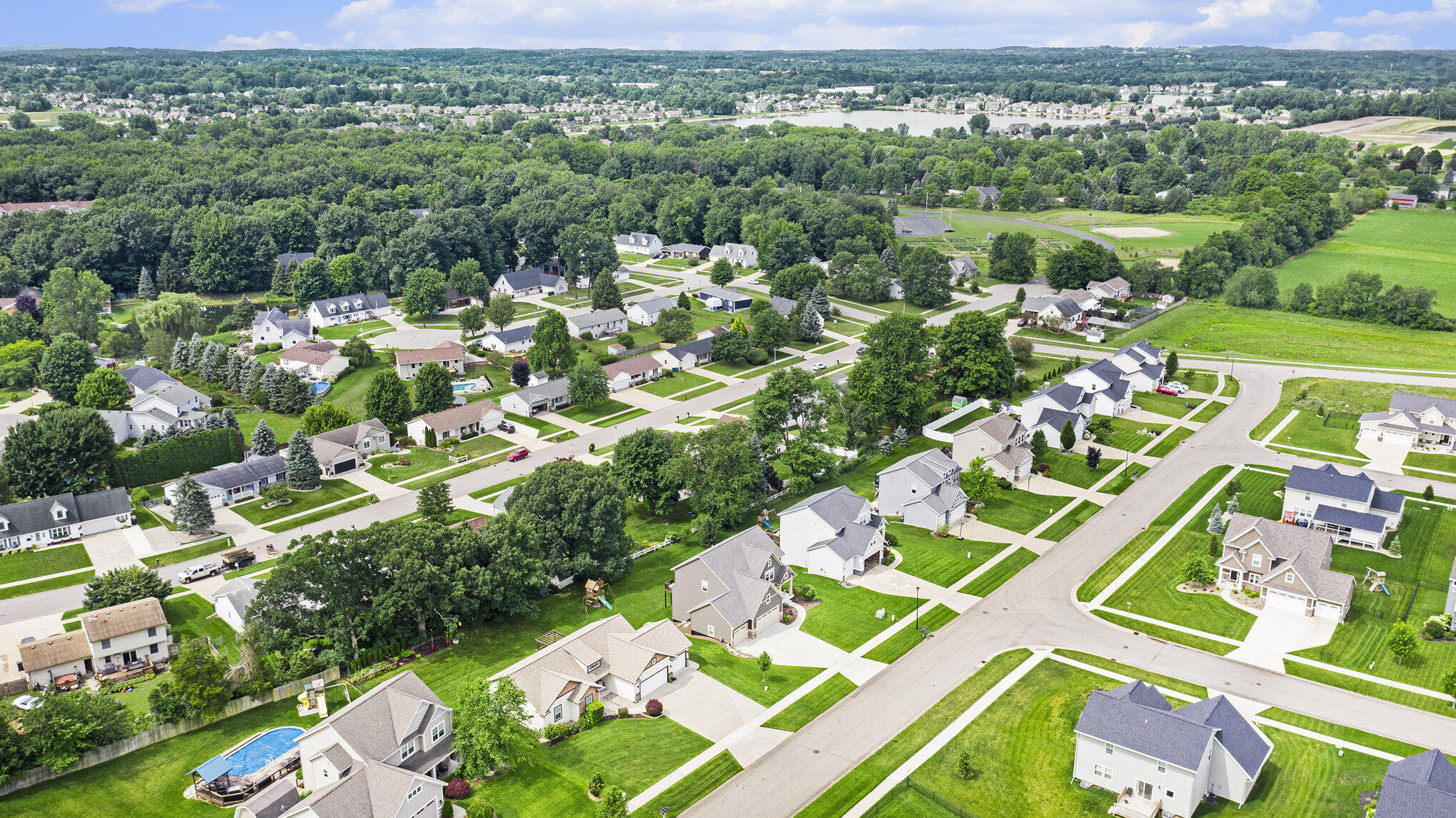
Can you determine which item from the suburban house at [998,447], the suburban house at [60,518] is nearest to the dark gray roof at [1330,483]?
the suburban house at [998,447]

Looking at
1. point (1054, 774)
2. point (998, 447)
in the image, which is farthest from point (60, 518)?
point (998, 447)

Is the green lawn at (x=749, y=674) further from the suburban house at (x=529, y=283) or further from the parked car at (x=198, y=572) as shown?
the suburban house at (x=529, y=283)

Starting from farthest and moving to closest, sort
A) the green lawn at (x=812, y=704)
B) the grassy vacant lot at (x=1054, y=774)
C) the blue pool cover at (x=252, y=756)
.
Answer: the green lawn at (x=812, y=704)
the blue pool cover at (x=252, y=756)
the grassy vacant lot at (x=1054, y=774)

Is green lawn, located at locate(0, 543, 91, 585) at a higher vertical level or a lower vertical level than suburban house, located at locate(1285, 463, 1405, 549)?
lower

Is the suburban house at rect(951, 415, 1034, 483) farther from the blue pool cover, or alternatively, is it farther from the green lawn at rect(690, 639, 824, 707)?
the blue pool cover

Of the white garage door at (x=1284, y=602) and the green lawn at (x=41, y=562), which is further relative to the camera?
the green lawn at (x=41, y=562)

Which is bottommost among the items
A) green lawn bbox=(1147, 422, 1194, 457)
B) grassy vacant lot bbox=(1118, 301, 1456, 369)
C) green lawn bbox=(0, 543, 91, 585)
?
green lawn bbox=(0, 543, 91, 585)

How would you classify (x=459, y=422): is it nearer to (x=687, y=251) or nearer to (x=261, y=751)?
(x=261, y=751)

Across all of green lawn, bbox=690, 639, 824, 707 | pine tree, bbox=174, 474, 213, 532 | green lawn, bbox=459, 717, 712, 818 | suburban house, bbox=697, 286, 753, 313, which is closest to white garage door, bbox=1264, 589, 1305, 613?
green lawn, bbox=690, 639, 824, 707
